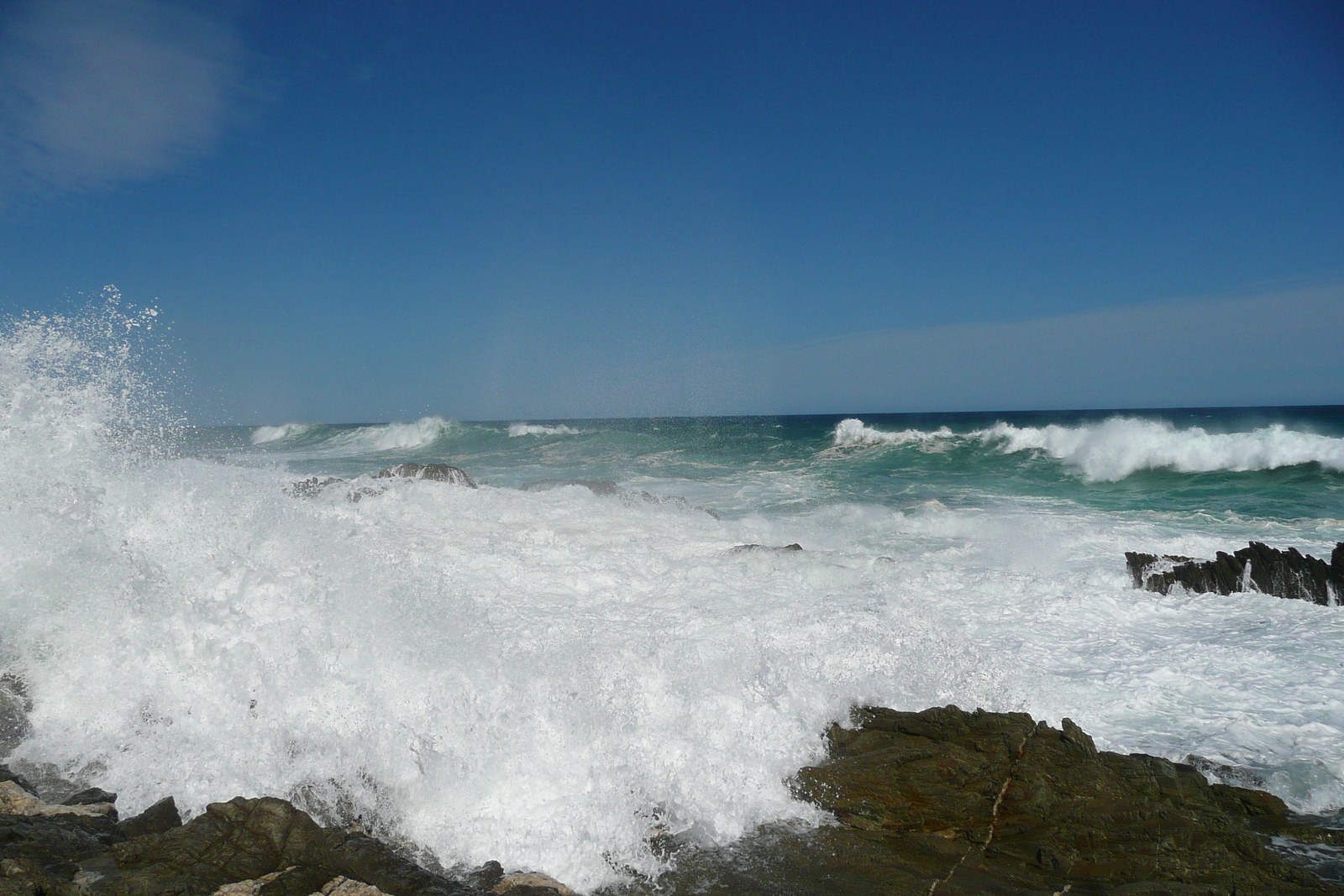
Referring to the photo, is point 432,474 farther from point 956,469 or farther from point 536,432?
point 536,432

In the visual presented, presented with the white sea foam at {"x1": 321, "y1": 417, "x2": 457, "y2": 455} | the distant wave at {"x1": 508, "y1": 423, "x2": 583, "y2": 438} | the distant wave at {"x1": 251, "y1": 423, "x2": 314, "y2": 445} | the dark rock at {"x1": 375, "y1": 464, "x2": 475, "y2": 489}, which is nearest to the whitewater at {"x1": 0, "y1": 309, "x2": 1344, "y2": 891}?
the dark rock at {"x1": 375, "y1": 464, "x2": 475, "y2": 489}

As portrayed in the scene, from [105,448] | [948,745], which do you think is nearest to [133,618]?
[105,448]

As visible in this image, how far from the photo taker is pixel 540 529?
10.4 metres

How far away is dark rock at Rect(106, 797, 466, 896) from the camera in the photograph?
3.06 metres

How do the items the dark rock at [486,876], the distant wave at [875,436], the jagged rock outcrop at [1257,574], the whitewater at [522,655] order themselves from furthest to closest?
the distant wave at [875,436], the jagged rock outcrop at [1257,574], the whitewater at [522,655], the dark rock at [486,876]

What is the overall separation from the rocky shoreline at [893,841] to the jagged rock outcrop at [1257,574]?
5.04 metres

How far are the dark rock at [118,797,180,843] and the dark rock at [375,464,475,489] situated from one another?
32.6 feet

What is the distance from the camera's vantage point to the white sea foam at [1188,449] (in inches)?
768

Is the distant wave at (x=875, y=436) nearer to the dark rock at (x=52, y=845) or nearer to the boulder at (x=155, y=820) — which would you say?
the boulder at (x=155, y=820)

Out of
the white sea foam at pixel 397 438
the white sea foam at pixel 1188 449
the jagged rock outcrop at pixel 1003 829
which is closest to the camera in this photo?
the jagged rock outcrop at pixel 1003 829

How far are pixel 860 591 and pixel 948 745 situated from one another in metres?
3.70

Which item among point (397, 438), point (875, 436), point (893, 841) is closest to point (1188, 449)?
point (875, 436)

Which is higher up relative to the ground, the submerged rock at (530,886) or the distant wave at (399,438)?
the distant wave at (399,438)

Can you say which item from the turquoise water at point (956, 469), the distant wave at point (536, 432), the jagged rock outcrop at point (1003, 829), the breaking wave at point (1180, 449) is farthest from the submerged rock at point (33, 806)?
the distant wave at point (536, 432)
